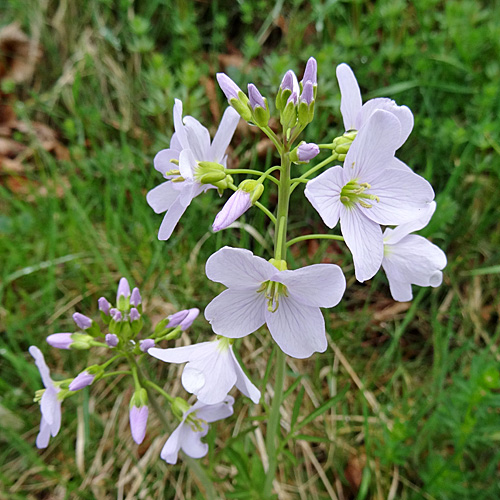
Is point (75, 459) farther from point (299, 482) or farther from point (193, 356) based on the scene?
point (193, 356)

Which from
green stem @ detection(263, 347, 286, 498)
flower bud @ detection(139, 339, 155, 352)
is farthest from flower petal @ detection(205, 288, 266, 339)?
flower bud @ detection(139, 339, 155, 352)

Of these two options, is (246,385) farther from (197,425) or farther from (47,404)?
(47,404)

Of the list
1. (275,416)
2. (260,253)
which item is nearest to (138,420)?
(275,416)

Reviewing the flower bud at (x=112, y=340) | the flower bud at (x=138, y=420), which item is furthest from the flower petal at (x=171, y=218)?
the flower bud at (x=138, y=420)

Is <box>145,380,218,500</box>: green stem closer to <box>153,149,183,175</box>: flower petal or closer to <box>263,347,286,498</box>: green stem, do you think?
<box>263,347,286,498</box>: green stem

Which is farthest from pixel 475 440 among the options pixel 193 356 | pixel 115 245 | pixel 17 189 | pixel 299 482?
pixel 17 189

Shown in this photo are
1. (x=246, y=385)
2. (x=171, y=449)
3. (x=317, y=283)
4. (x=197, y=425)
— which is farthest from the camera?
(x=197, y=425)
